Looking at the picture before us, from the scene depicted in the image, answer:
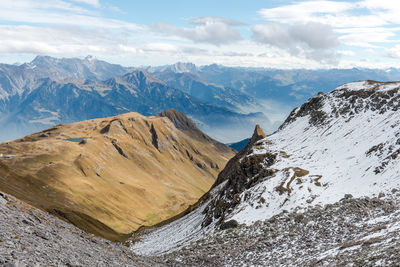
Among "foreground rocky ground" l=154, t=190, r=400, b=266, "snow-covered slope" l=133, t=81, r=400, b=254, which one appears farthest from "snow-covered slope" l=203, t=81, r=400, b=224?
"foreground rocky ground" l=154, t=190, r=400, b=266

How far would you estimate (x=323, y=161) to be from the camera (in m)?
71.1

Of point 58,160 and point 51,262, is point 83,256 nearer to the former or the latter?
point 51,262

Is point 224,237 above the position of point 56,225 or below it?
below

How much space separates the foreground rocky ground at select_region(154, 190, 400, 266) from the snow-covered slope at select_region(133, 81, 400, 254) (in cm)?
447

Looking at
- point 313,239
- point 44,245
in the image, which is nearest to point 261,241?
point 313,239

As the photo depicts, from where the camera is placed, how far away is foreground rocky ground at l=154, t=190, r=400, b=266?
30625 mm

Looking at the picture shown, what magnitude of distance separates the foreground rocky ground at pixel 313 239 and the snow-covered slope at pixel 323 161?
447 cm

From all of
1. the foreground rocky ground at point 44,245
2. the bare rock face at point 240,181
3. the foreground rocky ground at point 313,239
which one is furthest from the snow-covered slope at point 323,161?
the foreground rocky ground at point 44,245

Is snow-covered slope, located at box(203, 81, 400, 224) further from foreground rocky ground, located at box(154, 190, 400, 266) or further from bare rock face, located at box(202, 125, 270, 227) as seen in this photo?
foreground rocky ground, located at box(154, 190, 400, 266)

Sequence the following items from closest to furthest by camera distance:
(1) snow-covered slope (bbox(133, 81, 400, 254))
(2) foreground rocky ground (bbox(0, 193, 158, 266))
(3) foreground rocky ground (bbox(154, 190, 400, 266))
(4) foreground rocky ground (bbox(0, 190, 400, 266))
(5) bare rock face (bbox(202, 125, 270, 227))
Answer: (2) foreground rocky ground (bbox(0, 193, 158, 266)) → (4) foreground rocky ground (bbox(0, 190, 400, 266)) → (3) foreground rocky ground (bbox(154, 190, 400, 266)) → (1) snow-covered slope (bbox(133, 81, 400, 254)) → (5) bare rock face (bbox(202, 125, 270, 227))

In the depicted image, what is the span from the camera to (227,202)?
72125 mm

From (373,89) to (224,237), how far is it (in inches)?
2748

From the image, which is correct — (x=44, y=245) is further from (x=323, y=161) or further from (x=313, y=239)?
(x=323, y=161)

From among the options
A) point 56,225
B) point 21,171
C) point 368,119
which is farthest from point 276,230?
point 21,171
